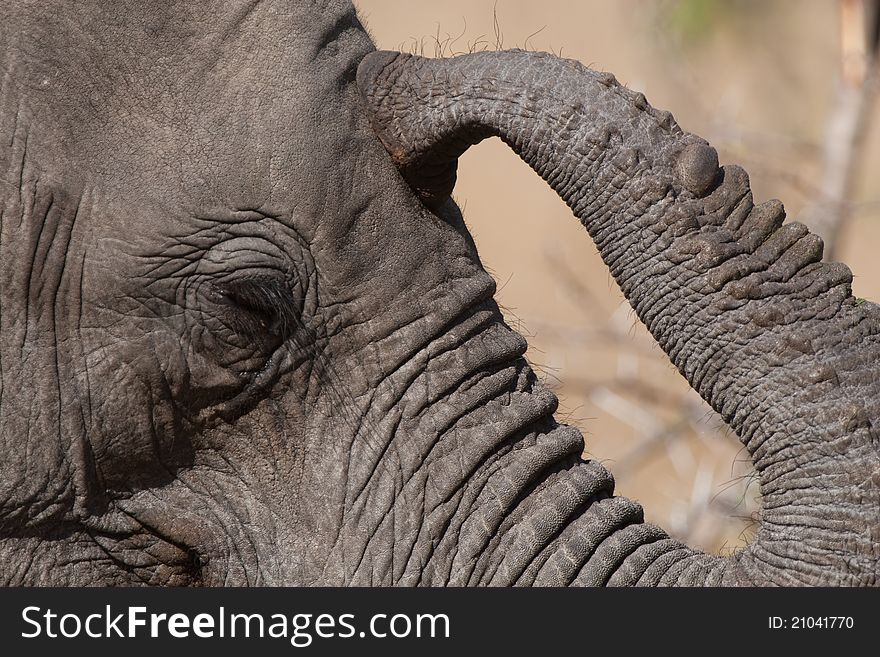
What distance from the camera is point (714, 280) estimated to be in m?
2.56

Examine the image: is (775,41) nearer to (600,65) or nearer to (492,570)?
(600,65)

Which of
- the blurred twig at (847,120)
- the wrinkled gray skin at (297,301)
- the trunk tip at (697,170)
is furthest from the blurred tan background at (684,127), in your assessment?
the trunk tip at (697,170)

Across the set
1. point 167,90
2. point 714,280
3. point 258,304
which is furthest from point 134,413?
point 714,280

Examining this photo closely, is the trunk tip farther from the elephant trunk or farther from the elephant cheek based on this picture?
the elephant cheek

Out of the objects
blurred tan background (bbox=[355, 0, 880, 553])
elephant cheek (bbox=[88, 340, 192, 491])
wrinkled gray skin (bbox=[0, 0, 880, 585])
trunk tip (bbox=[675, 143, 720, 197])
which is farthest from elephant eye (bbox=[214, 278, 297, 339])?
blurred tan background (bbox=[355, 0, 880, 553])

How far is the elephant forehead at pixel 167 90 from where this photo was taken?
2664 mm

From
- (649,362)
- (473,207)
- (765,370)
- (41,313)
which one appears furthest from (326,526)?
(473,207)

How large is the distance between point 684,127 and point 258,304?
6.08 m

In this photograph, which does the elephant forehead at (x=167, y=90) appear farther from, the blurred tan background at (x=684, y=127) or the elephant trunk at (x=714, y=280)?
the blurred tan background at (x=684, y=127)

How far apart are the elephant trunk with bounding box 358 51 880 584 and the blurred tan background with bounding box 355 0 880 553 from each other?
13.6ft

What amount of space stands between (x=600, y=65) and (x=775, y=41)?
128 centimetres

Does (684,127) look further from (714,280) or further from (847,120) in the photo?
(714,280)

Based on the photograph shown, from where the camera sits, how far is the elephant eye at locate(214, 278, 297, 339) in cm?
269
